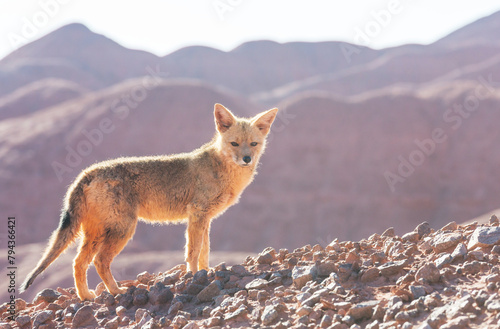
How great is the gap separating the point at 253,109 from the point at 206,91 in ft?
17.8

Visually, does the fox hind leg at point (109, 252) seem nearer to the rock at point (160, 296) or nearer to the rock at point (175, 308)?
the rock at point (160, 296)

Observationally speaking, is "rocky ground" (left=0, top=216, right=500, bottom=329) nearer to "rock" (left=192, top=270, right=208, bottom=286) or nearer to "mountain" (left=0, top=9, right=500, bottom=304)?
"rock" (left=192, top=270, right=208, bottom=286)

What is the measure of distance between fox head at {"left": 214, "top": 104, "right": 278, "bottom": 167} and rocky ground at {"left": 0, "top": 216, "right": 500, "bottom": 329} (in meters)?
1.50

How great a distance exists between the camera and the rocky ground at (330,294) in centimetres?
410

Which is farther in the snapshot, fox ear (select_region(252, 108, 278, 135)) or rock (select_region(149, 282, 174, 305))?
fox ear (select_region(252, 108, 278, 135))

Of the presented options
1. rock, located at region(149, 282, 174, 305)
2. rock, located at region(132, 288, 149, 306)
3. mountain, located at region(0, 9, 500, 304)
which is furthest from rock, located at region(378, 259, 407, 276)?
mountain, located at region(0, 9, 500, 304)

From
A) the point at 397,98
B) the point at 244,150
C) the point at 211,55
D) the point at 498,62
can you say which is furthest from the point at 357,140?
the point at 211,55

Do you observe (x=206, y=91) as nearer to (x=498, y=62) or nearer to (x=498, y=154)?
(x=498, y=154)

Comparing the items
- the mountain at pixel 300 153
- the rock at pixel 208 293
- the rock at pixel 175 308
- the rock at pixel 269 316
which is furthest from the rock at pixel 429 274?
the mountain at pixel 300 153

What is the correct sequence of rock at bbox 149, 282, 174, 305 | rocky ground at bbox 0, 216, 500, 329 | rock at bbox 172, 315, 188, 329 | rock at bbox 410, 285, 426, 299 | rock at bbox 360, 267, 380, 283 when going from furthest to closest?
rock at bbox 149, 282, 174, 305, rock at bbox 360, 267, 380, 283, rock at bbox 172, 315, 188, 329, rock at bbox 410, 285, 426, 299, rocky ground at bbox 0, 216, 500, 329

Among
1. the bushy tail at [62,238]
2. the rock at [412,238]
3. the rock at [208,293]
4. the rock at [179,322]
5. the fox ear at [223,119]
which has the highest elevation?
the fox ear at [223,119]

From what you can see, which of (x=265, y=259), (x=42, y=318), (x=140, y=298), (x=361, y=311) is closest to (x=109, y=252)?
(x=140, y=298)

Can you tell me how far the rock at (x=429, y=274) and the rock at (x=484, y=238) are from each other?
2.88 ft

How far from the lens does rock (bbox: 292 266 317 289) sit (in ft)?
17.4
